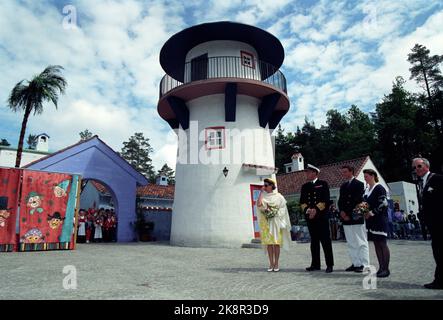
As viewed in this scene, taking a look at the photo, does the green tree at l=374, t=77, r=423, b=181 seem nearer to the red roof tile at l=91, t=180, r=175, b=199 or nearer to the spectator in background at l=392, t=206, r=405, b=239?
the spectator in background at l=392, t=206, r=405, b=239

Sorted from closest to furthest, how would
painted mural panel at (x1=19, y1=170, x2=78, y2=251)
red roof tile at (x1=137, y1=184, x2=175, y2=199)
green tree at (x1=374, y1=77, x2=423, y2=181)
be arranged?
1. painted mural panel at (x1=19, y1=170, x2=78, y2=251)
2. red roof tile at (x1=137, y1=184, x2=175, y2=199)
3. green tree at (x1=374, y1=77, x2=423, y2=181)

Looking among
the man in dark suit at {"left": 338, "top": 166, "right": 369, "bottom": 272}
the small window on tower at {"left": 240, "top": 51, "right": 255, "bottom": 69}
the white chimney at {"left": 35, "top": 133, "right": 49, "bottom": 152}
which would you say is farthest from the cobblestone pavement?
the white chimney at {"left": 35, "top": 133, "right": 49, "bottom": 152}

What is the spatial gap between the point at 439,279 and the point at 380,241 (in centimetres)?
109

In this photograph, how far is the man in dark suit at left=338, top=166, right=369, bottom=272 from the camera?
18.7 ft

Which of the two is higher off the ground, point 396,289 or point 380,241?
point 380,241

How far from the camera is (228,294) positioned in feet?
13.2

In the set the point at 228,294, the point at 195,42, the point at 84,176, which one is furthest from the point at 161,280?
the point at 195,42

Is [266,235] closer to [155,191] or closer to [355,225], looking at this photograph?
[355,225]

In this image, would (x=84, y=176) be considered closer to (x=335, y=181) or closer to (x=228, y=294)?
(x=228, y=294)

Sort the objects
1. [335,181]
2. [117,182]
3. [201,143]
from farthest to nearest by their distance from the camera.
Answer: [335,181] < [117,182] < [201,143]

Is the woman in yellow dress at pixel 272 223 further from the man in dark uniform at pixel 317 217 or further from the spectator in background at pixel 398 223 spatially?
the spectator in background at pixel 398 223

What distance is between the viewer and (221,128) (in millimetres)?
13555

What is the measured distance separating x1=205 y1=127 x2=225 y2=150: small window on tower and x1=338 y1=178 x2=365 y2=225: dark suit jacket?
7.90 m

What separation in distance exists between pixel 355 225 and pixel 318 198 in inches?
32.4
